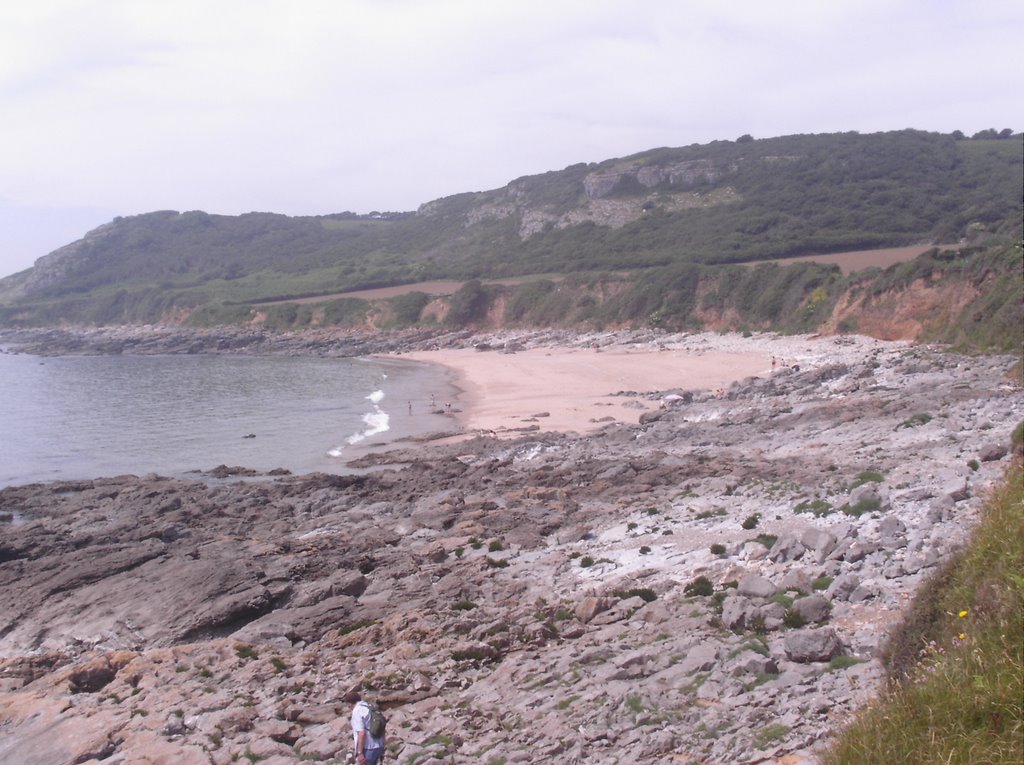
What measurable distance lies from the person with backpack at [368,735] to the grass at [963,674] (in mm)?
4230

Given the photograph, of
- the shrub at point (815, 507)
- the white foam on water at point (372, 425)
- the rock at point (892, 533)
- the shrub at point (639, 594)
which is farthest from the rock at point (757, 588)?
the white foam on water at point (372, 425)

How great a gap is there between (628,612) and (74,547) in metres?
13.7

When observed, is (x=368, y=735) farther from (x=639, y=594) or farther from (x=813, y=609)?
(x=813, y=609)

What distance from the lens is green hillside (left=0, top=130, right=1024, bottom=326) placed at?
8038cm

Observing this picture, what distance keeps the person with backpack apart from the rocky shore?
502 millimetres

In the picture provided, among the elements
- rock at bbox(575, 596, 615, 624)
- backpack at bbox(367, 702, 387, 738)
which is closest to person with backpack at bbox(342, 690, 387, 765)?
backpack at bbox(367, 702, 387, 738)

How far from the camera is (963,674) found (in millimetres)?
5176

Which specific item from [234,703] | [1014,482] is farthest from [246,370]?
[1014,482]

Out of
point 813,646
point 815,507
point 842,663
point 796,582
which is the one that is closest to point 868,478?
point 815,507

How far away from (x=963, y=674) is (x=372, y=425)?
3222 centimetres

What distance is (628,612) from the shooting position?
10.7 m

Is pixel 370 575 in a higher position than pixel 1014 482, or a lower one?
lower

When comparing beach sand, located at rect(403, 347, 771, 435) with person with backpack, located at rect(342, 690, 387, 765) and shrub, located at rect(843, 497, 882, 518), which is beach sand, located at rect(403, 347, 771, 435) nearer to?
shrub, located at rect(843, 497, 882, 518)

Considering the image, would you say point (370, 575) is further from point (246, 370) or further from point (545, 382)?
point (246, 370)
